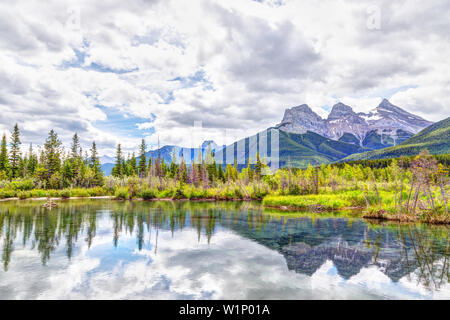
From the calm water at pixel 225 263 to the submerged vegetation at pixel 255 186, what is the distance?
4.35m

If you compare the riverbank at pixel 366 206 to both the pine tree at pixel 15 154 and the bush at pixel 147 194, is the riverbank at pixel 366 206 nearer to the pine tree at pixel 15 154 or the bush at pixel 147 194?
the bush at pixel 147 194

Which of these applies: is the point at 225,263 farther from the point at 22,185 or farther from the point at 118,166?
the point at 118,166

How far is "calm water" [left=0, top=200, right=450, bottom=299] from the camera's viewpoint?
9891 mm

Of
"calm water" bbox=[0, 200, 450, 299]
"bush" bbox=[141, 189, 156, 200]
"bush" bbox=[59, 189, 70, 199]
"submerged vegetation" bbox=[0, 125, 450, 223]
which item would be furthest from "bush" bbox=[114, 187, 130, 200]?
"calm water" bbox=[0, 200, 450, 299]

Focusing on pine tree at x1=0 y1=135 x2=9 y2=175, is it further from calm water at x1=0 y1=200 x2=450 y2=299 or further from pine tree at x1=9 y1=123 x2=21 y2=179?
calm water at x1=0 y1=200 x2=450 y2=299

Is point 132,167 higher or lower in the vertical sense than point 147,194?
higher

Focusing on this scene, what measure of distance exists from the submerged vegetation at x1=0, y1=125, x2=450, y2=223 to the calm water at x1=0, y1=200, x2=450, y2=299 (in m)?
4.35

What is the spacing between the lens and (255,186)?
192 ft

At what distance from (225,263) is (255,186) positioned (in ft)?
150

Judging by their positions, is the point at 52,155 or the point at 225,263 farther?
the point at 52,155

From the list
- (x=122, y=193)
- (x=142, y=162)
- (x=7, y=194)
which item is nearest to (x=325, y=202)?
(x=122, y=193)

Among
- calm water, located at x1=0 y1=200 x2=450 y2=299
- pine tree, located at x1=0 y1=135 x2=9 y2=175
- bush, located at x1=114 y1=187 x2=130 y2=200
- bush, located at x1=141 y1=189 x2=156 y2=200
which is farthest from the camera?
pine tree, located at x1=0 y1=135 x2=9 y2=175
